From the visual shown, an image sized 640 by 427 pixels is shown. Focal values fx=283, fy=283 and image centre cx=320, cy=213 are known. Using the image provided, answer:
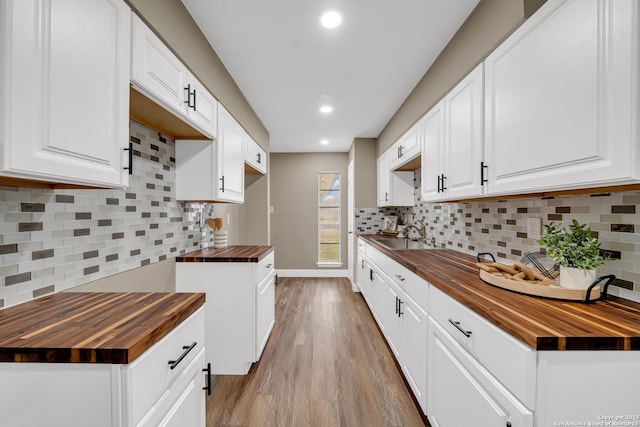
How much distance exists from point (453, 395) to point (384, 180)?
2.98 meters

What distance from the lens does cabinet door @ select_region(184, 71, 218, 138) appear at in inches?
66.1

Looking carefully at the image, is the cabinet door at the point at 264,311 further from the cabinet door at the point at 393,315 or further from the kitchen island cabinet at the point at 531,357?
the kitchen island cabinet at the point at 531,357

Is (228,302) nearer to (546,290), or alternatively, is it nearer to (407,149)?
(546,290)

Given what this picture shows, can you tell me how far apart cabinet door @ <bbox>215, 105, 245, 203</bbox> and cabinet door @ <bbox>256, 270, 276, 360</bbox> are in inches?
31.4

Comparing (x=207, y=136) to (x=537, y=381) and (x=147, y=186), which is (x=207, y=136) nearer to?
(x=147, y=186)

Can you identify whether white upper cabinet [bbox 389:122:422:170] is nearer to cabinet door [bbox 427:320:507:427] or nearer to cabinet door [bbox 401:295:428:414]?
cabinet door [bbox 401:295:428:414]

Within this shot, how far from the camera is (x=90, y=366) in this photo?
0.69m

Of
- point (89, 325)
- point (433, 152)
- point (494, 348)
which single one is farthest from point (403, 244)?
point (89, 325)

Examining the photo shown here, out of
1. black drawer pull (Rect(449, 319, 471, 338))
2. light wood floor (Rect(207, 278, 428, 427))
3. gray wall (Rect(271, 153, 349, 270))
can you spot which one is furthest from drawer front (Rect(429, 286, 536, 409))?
gray wall (Rect(271, 153, 349, 270))

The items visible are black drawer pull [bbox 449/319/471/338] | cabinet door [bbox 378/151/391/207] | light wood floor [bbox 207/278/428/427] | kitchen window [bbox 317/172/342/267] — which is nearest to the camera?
black drawer pull [bbox 449/319/471/338]

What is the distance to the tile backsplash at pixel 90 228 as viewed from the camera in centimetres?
98

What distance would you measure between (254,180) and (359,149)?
1.75 m

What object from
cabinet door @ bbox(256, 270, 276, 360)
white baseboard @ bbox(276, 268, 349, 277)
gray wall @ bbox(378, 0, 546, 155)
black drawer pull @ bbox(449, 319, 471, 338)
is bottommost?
white baseboard @ bbox(276, 268, 349, 277)

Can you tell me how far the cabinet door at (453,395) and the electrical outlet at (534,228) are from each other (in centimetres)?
75
